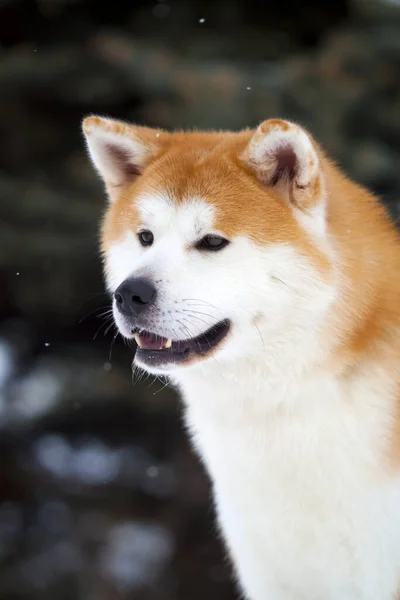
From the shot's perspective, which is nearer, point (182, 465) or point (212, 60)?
→ point (212, 60)

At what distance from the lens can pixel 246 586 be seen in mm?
3168

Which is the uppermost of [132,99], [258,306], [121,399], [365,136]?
[258,306]

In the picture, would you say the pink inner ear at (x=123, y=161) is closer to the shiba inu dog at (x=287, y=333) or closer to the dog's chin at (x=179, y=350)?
the shiba inu dog at (x=287, y=333)

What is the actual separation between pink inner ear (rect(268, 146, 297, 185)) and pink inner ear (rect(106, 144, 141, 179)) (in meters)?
0.70

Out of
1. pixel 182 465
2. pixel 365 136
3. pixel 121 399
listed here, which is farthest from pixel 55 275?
pixel 365 136

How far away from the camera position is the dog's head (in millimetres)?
2564

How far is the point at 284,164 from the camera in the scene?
2688 millimetres

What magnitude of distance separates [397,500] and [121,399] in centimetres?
307

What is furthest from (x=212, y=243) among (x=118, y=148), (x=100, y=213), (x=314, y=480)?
(x=100, y=213)

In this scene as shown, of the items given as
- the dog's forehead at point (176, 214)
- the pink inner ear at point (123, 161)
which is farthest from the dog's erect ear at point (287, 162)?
the pink inner ear at point (123, 161)

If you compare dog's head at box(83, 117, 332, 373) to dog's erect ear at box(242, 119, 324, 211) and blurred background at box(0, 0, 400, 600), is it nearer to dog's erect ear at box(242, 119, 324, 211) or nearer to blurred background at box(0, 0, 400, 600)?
dog's erect ear at box(242, 119, 324, 211)

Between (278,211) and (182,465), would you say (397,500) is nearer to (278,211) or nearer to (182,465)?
(278,211)

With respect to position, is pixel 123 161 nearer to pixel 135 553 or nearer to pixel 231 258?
pixel 231 258

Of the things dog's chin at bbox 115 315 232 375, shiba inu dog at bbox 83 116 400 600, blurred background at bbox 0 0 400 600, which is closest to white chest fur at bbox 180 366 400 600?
shiba inu dog at bbox 83 116 400 600
